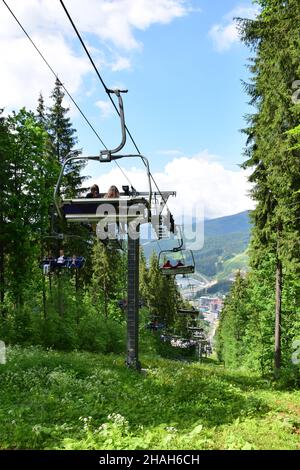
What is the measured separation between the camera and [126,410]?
10.2 m

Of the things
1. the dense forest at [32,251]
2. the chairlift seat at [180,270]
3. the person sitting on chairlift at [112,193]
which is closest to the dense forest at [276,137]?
the chairlift seat at [180,270]

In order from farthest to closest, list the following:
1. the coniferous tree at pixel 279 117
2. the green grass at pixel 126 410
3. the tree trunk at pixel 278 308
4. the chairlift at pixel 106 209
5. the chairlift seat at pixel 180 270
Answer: the tree trunk at pixel 278 308, the chairlift seat at pixel 180 270, the coniferous tree at pixel 279 117, the chairlift at pixel 106 209, the green grass at pixel 126 410

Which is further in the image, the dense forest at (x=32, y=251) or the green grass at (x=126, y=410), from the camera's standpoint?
the dense forest at (x=32, y=251)

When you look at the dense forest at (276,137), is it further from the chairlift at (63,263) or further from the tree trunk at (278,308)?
the chairlift at (63,263)

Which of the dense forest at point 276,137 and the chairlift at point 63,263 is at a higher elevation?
the dense forest at point 276,137

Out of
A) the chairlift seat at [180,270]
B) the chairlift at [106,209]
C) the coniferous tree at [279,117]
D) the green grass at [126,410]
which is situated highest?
the coniferous tree at [279,117]

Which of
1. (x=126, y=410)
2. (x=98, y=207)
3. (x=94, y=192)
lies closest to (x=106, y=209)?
(x=98, y=207)

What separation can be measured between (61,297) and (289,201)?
55.5 feet

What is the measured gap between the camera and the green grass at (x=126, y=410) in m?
7.84

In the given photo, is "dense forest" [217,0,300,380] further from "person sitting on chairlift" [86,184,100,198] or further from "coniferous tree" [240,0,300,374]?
"person sitting on chairlift" [86,184,100,198]

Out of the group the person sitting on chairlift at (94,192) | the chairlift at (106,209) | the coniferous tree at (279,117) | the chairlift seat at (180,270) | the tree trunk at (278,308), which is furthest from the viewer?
the tree trunk at (278,308)

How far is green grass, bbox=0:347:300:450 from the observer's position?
7.84m

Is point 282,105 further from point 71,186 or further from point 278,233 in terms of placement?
point 71,186
